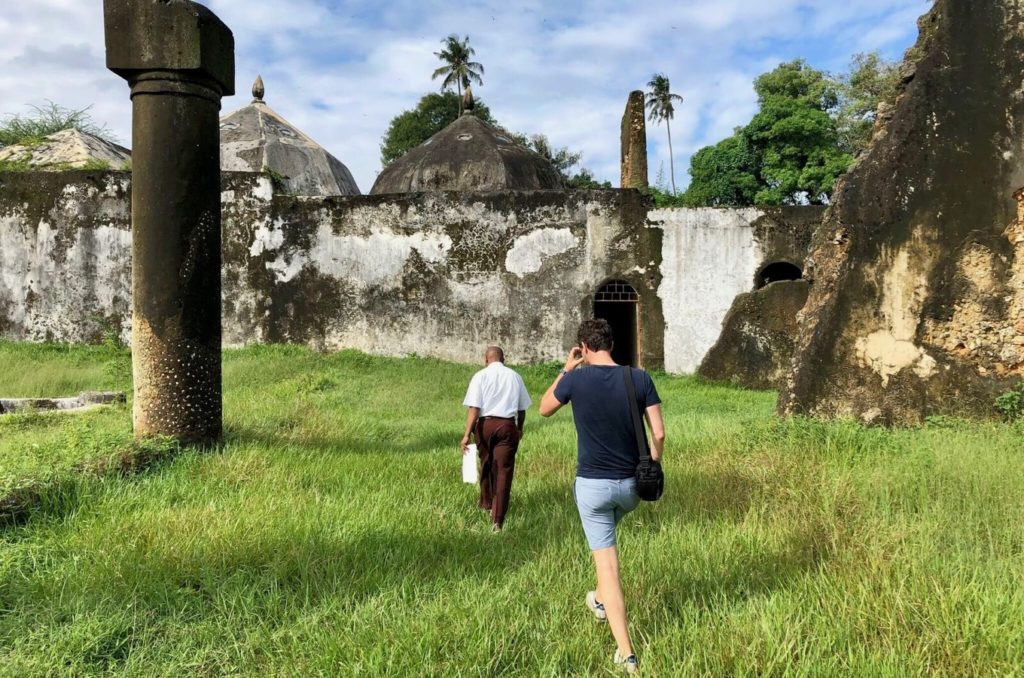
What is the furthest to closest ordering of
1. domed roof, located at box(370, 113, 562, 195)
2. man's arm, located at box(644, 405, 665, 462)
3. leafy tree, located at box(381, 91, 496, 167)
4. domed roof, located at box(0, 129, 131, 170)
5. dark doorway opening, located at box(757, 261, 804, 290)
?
1. leafy tree, located at box(381, 91, 496, 167)
2. domed roof, located at box(370, 113, 562, 195)
3. domed roof, located at box(0, 129, 131, 170)
4. dark doorway opening, located at box(757, 261, 804, 290)
5. man's arm, located at box(644, 405, 665, 462)

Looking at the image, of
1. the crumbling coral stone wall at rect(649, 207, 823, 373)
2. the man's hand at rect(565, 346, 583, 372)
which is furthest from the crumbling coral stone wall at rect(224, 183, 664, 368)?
the man's hand at rect(565, 346, 583, 372)

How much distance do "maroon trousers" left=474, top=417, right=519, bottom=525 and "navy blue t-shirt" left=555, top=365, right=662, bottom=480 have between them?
1611mm

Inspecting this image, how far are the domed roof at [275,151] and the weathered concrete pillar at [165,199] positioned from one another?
11397 millimetres

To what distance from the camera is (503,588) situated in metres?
2.87

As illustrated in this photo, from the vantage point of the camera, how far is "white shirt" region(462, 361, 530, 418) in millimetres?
4289

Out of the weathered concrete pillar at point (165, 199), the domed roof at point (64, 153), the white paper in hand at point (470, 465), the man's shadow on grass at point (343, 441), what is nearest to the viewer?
the white paper in hand at point (470, 465)

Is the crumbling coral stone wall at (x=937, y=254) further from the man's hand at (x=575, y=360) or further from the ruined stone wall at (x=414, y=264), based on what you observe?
Answer: the ruined stone wall at (x=414, y=264)

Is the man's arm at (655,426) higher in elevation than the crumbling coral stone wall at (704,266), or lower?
lower

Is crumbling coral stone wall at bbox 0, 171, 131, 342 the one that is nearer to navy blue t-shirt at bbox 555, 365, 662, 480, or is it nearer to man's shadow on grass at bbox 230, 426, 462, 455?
man's shadow on grass at bbox 230, 426, 462, 455

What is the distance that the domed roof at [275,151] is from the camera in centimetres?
1662

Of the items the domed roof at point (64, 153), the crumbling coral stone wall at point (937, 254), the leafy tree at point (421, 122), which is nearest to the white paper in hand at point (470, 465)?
the crumbling coral stone wall at point (937, 254)

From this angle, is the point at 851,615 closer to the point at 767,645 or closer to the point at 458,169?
the point at 767,645

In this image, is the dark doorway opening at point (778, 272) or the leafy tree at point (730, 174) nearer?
the dark doorway opening at point (778, 272)

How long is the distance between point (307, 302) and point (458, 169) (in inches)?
173
